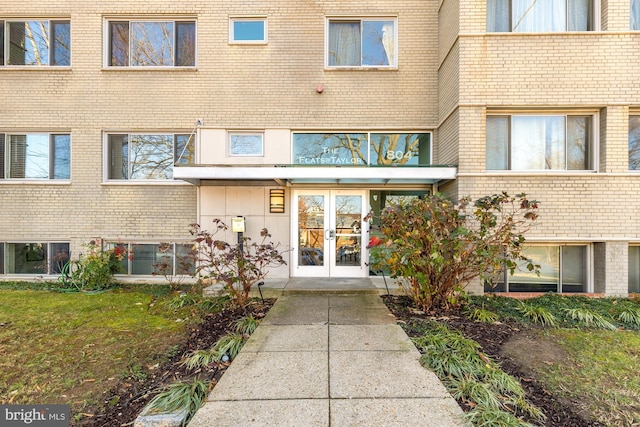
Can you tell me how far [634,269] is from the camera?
6426 millimetres

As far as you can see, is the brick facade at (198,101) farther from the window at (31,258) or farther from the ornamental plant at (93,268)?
the ornamental plant at (93,268)

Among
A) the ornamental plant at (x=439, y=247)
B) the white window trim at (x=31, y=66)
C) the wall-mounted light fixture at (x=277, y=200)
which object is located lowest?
the ornamental plant at (x=439, y=247)

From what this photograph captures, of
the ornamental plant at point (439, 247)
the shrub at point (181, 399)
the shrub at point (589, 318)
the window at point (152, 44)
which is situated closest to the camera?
the shrub at point (181, 399)

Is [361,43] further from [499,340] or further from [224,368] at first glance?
[224,368]

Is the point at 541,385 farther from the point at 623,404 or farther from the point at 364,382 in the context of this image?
the point at 364,382

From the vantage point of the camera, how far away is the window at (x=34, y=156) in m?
7.60

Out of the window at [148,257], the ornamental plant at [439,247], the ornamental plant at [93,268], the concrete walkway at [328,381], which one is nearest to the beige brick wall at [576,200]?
the ornamental plant at [439,247]

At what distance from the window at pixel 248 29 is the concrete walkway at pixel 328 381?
21.6ft

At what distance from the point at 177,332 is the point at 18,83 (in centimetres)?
771

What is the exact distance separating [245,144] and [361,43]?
374 cm

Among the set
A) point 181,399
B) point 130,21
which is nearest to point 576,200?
point 181,399

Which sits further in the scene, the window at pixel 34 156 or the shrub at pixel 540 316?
the window at pixel 34 156

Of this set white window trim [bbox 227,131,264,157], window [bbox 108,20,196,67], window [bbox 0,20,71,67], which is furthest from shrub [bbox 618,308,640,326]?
window [bbox 0,20,71,67]

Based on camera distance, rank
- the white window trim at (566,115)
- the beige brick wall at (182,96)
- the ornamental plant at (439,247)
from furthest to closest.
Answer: the beige brick wall at (182,96) → the white window trim at (566,115) → the ornamental plant at (439,247)
